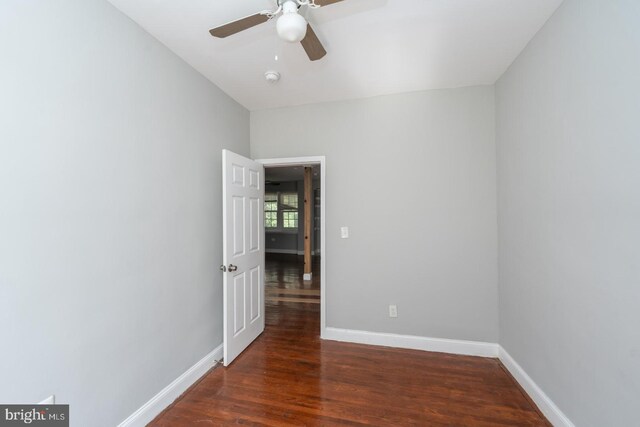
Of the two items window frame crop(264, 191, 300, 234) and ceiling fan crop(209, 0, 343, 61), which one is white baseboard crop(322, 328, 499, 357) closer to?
ceiling fan crop(209, 0, 343, 61)

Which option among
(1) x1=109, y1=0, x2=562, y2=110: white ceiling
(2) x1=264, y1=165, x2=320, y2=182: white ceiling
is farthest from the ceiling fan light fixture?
(2) x1=264, y1=165, x2=320, y2=182: white ceiling

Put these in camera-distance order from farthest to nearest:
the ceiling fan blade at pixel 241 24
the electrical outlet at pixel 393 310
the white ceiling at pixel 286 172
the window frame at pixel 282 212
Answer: the window frame at pixel 282 212, the white ceiling at pixel 286 172, the electrical outlet at pixel 393 310, the ceiling fan blade at pixel 241 24

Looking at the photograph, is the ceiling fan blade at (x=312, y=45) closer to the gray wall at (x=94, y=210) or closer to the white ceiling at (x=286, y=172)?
the gray wall at (x=94, y=210)

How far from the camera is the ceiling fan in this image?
1217mm

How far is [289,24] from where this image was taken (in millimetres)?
1211

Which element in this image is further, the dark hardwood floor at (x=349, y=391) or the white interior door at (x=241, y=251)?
the white interior door at (x=241, y=251)

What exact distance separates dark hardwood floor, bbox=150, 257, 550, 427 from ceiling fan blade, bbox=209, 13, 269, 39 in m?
2.46

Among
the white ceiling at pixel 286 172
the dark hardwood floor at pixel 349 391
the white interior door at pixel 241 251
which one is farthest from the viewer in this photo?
the white ceiling at pixel 286 172

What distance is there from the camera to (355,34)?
186cm

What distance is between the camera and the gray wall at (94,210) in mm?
1176

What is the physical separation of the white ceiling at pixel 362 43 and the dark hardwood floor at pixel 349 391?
2713mm

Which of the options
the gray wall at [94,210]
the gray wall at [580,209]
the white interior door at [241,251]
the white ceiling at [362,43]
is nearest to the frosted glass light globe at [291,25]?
the white ceiling at [362,43]

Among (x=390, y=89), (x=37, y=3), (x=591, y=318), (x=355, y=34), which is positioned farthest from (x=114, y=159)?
(x=591, y=318)

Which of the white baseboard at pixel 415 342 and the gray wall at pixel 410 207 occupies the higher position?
the gray wall at pixel 410 207
